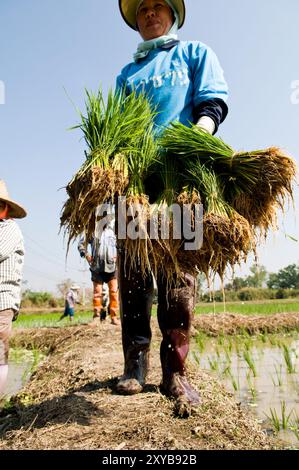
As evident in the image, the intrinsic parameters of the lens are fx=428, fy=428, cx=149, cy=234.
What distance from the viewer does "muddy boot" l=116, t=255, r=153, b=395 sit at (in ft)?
7.30

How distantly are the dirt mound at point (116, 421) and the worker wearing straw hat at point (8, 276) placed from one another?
1.29ft

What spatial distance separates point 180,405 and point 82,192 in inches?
40.7

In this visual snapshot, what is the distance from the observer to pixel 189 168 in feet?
6.22

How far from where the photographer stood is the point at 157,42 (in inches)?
91.3

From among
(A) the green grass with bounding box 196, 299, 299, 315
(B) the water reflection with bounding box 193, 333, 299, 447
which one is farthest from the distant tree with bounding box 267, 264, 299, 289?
(B) the water reflection with bounding box 193, 333, 299, 447

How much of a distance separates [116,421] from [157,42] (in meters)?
1.92

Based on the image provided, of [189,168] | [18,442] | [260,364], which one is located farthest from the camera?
[260,364]

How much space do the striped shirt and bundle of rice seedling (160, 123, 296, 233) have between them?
1149 millimetres

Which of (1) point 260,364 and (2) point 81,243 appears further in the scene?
(1) point 260,364

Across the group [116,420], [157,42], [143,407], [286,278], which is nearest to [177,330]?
[143,407]

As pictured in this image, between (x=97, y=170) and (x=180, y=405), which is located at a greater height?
(x=97, y=170)

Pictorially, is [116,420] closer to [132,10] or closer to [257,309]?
[132,10]

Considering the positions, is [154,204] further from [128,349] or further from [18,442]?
[18,442]
